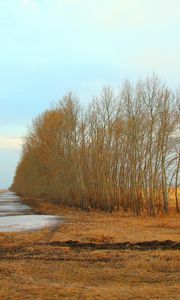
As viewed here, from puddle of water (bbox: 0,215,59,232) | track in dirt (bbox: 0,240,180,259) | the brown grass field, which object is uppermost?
Result: puddle of water (bbox: 0,215,59,232)

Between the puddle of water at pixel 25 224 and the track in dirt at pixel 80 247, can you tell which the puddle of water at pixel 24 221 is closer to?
the puddle of water at pixel 25 224

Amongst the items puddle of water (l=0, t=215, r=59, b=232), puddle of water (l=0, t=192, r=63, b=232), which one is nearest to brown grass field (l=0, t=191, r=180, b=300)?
puddle of water (l=0, t=215, r=59, b=232)

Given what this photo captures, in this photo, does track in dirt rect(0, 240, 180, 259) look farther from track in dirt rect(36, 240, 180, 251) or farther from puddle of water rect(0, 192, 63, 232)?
puddle of water rect(0, 192, 63, 232)

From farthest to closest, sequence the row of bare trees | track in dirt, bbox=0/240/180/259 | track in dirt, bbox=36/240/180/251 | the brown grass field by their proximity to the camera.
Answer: the row of bare trees < track in dirt, bbox=36/240/180/251 < track in dirt, bbox=0/240/180/259 < the brown grass field

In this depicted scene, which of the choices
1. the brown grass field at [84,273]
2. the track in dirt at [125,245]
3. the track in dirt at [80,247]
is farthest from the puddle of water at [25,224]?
the track in dirt at [125,245]

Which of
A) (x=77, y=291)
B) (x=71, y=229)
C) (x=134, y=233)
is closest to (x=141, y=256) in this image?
(x=77, y=291)

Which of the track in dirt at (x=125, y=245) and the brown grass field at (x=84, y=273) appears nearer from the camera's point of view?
the brown grass field at (x=84, y=273)

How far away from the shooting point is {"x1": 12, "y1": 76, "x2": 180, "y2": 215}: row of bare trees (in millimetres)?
34406

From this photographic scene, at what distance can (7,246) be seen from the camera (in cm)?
1549

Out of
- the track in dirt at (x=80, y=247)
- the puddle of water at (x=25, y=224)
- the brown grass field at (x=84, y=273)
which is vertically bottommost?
the brown grass field at (x=84, y=273)

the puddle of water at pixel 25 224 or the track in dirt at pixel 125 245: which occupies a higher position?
the puddle of water at pixel 25 224

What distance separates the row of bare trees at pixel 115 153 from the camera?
3441 centimetres

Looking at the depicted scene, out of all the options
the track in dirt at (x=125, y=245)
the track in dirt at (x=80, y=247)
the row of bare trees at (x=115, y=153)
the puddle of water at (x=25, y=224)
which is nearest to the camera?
the track in dirt at (x=80, y=247)

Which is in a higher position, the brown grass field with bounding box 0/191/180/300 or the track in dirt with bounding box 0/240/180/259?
the track in dirt with bounding box 0/240/180/259
